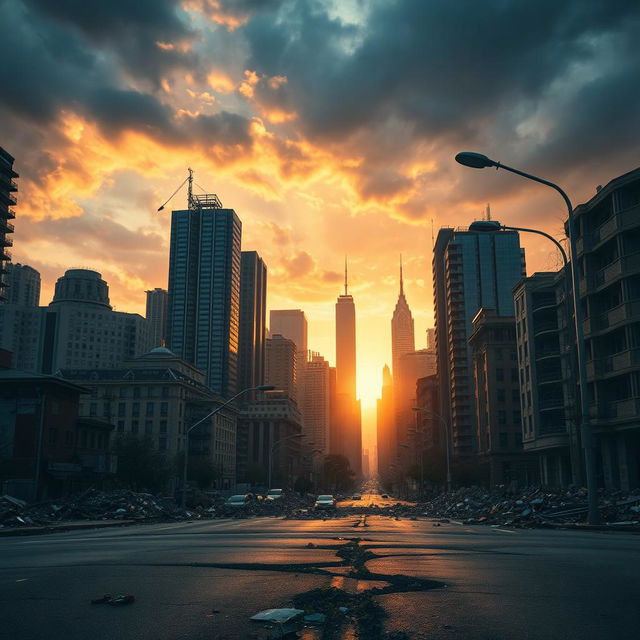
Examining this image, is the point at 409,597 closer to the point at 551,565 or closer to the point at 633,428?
the point at 551,565

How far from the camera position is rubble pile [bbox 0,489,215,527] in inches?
1301

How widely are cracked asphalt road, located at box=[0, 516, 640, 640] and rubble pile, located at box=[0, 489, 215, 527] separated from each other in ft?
76.6

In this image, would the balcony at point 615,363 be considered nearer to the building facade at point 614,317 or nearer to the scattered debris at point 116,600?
the building facade at point 614,317

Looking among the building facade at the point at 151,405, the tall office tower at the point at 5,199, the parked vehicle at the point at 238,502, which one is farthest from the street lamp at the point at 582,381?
the building facade at the point at 151,405

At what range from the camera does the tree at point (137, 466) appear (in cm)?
6769

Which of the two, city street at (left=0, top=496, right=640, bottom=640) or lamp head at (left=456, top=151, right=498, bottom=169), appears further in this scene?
lamp head at (left=456, top=151, right=498, bottom=169)

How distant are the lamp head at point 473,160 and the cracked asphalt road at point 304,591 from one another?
14146 millimetres

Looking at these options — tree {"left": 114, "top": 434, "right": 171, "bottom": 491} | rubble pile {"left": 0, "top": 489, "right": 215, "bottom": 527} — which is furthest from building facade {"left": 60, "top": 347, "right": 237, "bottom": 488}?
rubble pile {"left": 0, "top": 489, "right": 215, "bottom": 527}

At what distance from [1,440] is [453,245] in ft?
354

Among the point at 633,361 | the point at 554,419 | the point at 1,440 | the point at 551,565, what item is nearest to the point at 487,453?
the point at 554,419

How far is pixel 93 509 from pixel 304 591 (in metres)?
32.4

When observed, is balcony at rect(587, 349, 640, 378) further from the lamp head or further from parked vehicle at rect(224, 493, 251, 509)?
parked vehicle at rect(224, 493, 251, 509)

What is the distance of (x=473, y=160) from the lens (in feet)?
73.4

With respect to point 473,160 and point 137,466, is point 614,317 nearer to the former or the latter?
point 473,160
